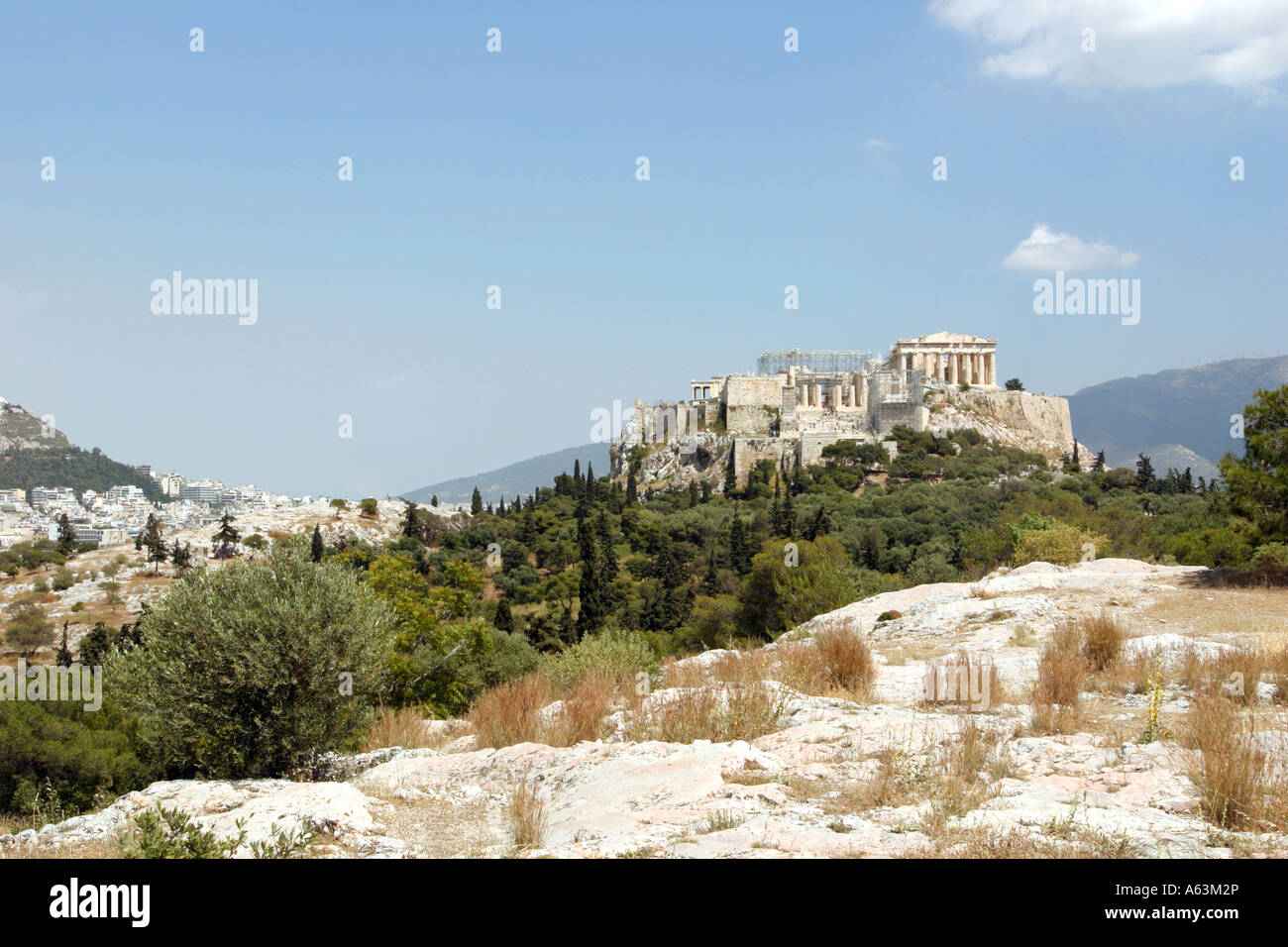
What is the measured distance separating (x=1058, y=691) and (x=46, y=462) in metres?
205

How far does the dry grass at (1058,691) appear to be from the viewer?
21.7 ft

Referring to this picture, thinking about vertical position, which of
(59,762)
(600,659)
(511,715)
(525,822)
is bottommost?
(59,762)

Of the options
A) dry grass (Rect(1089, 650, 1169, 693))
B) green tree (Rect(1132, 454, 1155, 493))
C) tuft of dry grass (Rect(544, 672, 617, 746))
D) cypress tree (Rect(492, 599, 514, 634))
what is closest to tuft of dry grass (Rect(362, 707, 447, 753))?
tuft of dry grass (Rect(544, 672, 617, 746))

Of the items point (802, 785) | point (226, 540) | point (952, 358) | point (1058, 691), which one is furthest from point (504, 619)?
point (952, 358)

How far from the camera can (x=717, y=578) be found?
42344 millimetres

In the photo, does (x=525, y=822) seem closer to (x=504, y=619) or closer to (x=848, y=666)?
(x=848, y=666)

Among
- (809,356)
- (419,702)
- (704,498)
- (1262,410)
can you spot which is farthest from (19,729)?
(809,356)

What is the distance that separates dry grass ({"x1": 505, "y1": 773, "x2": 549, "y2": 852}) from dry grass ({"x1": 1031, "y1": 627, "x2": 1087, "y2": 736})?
386 centimetres

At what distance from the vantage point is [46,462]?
6762 inches

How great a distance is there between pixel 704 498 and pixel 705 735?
6373cm

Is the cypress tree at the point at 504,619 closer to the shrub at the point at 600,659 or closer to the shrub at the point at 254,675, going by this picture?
the shrub at the point at 600,659

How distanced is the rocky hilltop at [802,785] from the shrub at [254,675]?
0.58 meters

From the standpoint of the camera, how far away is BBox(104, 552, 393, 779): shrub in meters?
8.04

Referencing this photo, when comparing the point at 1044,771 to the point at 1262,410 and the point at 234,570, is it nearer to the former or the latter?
→ the point at 234,570
